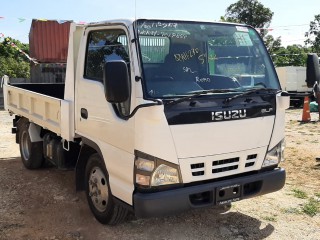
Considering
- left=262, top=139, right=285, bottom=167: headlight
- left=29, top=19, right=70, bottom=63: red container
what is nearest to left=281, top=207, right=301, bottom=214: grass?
left=262, top=139, right=285, bottom=167: headlight

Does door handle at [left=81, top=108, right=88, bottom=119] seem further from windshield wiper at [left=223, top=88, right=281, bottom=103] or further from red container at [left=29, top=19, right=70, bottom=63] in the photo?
red container at [left=29, top=19, right=70, bottom=63]

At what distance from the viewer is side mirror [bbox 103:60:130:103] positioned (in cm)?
311

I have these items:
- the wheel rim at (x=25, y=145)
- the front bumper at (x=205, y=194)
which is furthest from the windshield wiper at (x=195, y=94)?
the wheel rim at (x=25, y=145)

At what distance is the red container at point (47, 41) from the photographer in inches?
459

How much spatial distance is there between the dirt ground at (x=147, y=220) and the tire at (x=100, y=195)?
142 millimetres

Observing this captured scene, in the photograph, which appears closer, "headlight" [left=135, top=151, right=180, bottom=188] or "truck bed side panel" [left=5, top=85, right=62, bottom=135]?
"headlight" [left=135, top=151, right=180, bottom=188]

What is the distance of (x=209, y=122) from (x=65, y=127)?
194cm

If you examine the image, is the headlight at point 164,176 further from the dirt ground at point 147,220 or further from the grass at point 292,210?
the grass at point 292,210

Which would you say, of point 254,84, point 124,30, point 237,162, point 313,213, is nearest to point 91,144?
point 124,30

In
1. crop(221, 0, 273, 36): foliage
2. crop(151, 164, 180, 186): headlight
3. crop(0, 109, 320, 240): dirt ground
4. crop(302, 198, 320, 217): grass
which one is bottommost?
crop(0, 109, 320, 240): dirt ground

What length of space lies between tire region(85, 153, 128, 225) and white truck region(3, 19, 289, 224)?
1 centimetres

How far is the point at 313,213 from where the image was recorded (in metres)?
4.61

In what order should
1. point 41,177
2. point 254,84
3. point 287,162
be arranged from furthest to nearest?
1. point 287,162
2. point 41,177
3. point 254,84

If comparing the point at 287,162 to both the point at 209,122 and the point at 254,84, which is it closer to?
the point at 254,84
